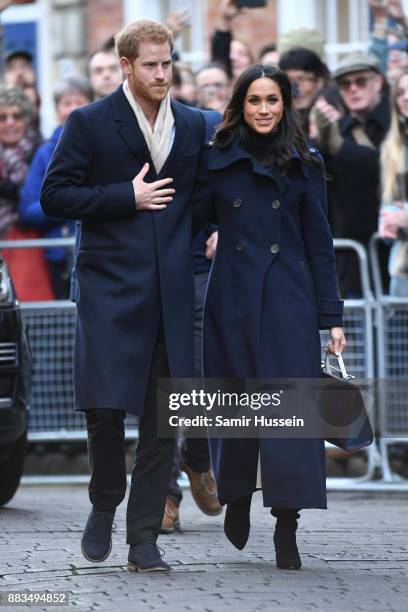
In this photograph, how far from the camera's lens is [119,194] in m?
7.06

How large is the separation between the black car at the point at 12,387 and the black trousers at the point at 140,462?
6.18 ft

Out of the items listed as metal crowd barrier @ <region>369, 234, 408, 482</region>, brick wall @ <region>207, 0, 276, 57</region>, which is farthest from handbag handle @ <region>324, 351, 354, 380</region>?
brick wall @ <region>207, 0, 276, 57</region>

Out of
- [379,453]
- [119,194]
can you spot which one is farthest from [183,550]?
[379,453]

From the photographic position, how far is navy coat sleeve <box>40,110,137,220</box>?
706cm

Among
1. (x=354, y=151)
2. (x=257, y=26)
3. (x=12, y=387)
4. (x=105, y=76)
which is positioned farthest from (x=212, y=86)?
(x=257, y=26)

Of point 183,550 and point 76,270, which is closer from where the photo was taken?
point 76,270

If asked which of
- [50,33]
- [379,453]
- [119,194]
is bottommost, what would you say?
[379,453]

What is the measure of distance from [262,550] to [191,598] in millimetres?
1467

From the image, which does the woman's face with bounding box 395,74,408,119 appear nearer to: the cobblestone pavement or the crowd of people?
the crowd of people

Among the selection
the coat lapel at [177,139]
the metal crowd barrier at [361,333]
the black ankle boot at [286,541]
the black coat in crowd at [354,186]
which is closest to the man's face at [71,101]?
the black coat in crowd at [354,186]

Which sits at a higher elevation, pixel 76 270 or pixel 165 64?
pixel 165 64

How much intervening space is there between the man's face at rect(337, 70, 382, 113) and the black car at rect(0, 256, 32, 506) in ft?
10.2

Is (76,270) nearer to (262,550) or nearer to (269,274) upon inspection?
(269,274)

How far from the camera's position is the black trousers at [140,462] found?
23.3ft
